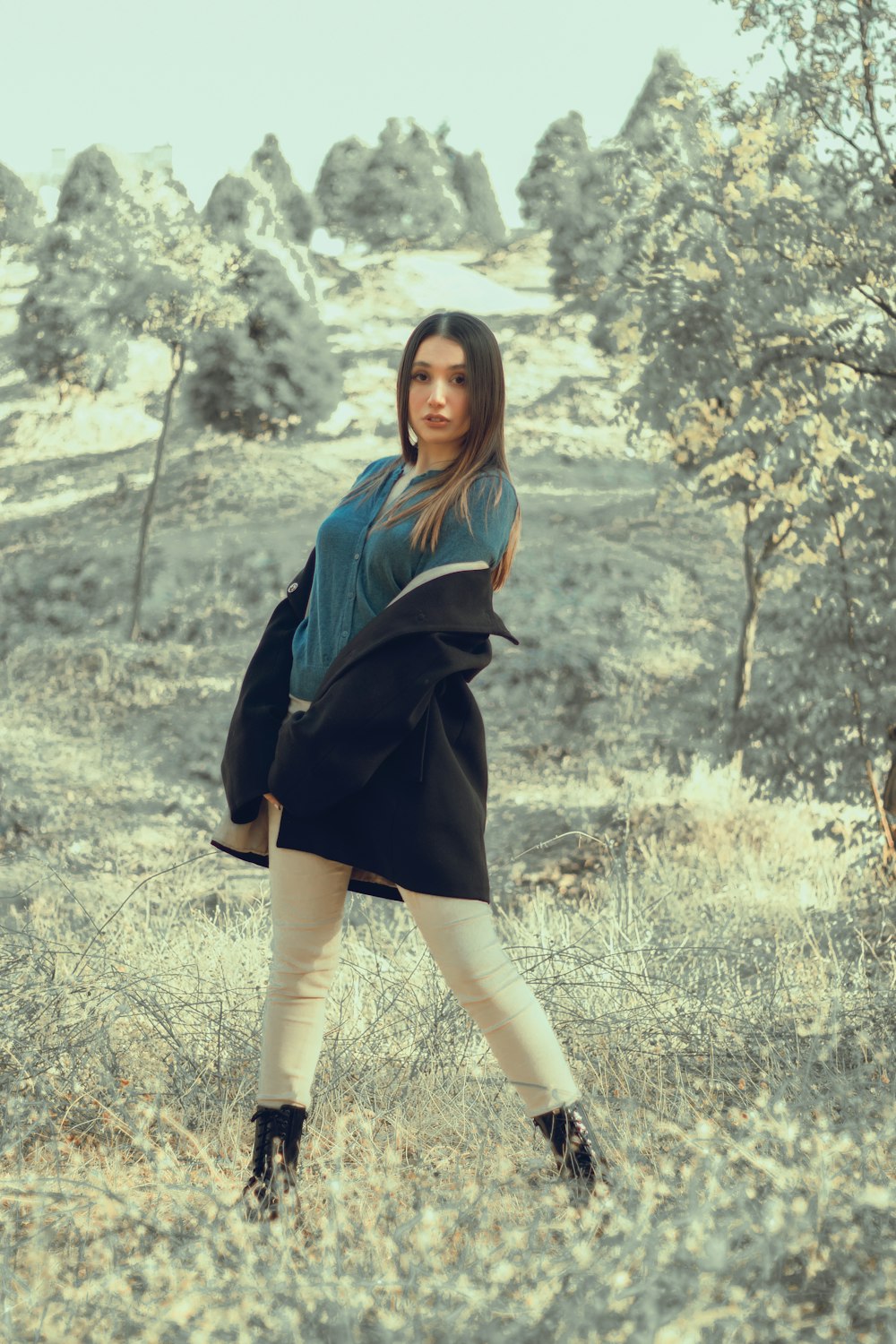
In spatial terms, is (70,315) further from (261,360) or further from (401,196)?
(401,196)

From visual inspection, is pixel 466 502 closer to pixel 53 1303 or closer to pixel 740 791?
pixel 53 1303

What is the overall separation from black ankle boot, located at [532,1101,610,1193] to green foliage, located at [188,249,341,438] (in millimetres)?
17231

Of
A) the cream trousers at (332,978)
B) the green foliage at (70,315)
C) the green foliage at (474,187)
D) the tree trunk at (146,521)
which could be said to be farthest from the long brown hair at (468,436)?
the green foliage at (474,187)

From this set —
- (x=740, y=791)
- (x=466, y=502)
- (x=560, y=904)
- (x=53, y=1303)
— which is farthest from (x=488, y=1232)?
(x=740, y=791)

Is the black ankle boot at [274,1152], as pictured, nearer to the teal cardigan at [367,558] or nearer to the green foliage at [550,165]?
the teal cardigan at [367,558]

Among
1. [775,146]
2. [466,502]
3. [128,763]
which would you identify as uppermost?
[775,146]

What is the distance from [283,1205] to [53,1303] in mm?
392

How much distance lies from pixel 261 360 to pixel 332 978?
687 inches

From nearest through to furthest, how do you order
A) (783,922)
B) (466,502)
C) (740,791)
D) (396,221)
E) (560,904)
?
(466,502) < (783,922) < (560,904) < (740,791) < (396,221)

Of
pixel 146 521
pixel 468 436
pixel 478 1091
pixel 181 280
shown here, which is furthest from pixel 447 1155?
pixel 146 521

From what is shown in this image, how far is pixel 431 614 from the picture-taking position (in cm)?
208

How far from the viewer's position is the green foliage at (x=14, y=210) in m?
31.0

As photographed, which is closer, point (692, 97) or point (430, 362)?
point (430, 362)

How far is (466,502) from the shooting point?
7.08 ft
